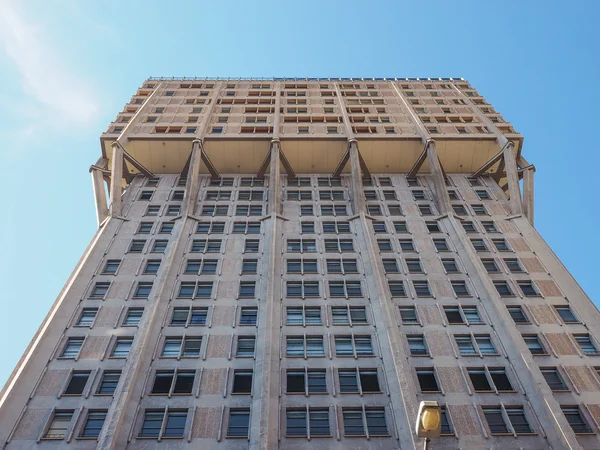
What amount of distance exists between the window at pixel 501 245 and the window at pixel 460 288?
5408mm

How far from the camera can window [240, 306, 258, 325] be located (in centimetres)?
2800

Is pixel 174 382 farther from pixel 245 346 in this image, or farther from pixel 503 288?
pixel 503 288

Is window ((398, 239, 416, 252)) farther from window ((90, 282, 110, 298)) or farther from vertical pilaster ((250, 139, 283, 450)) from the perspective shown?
window ((90, 282, 110, 298))

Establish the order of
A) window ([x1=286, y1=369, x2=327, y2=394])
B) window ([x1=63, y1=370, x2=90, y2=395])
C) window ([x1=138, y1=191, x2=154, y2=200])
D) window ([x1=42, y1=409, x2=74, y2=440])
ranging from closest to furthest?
window ([x1=42, y1=409, x2=74, y2=440]), window ([x1=63, y1=370, x2=90, y2=395]), window ([x1=286, y1=369, x2=327, y2=394]), window ([x1=138, y1=191, x2=154, y2=200])

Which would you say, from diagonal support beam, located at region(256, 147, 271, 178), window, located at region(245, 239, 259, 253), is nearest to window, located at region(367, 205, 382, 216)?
window, located at region(245, 239, 259, 253)

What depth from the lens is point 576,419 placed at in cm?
2298

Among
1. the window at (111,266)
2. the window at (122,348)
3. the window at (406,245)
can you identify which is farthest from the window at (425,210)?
the window at (122,348)

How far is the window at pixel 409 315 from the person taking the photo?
2818cm

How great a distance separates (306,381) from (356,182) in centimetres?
1896

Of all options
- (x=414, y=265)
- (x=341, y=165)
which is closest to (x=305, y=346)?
(x=414, y=265)

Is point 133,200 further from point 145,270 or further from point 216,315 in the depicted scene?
point 216,315

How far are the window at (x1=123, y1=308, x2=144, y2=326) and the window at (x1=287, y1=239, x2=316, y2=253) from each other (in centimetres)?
1036

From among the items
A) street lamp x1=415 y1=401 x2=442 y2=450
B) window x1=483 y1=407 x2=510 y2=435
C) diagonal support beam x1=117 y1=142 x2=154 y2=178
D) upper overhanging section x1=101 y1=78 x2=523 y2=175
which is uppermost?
upper overhanging section x1=101 y1=78 x2=523 y2=175

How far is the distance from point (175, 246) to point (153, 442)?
13.9m
